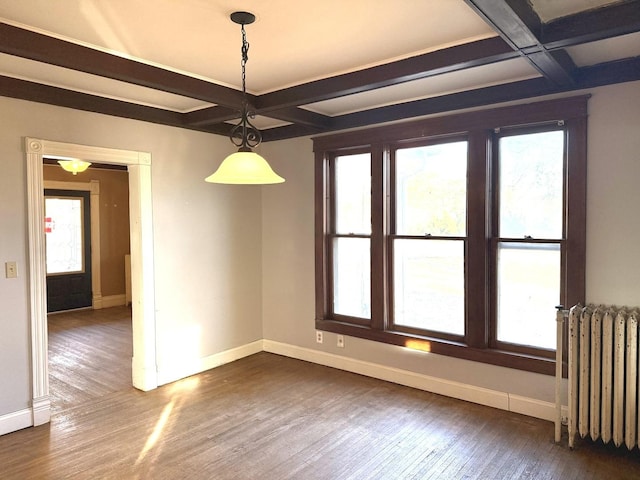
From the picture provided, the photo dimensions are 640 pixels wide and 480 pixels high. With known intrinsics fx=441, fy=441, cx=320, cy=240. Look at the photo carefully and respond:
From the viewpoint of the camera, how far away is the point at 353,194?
454 cm

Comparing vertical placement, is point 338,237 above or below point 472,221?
below

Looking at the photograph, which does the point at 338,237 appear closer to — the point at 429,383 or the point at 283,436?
the point at 429,383

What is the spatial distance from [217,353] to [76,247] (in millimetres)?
4613

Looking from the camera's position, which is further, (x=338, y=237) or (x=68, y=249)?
(x=68, y=249)

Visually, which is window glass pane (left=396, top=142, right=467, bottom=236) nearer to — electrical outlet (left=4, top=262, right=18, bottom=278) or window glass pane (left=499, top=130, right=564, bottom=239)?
window glass pane (left=499, top=130, right=564, bottom=239)

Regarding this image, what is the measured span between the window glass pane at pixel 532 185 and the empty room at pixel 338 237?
16mm

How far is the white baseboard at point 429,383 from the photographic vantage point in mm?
3422

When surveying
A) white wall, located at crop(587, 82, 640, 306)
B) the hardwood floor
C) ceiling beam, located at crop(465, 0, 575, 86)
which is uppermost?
ceiling beam, located at crop(465, 0, 575, 86)

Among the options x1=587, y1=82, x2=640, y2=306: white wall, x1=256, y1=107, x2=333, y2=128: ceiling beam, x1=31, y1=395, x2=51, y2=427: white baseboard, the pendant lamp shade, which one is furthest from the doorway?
x1=587, y1=82, x2=640, y2=306: white wall

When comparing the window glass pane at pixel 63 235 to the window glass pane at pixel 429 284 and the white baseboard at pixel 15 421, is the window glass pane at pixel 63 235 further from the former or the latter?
the window glass pane at pixel 429 284

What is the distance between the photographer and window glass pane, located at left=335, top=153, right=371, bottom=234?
442 cm

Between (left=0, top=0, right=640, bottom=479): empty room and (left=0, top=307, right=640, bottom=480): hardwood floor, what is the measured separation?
0.02 m

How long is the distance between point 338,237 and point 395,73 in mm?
2073

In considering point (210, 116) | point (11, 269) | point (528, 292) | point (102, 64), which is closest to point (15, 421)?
point (11, 269)
